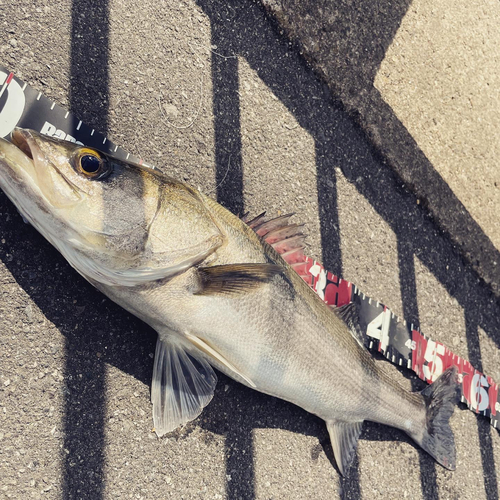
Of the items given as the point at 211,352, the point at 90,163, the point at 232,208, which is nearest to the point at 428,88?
the point at 232,208

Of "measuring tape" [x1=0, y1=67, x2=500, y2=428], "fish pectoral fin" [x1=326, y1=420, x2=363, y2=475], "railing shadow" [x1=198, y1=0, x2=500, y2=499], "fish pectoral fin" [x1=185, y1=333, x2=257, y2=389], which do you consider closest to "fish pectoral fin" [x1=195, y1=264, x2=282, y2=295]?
"fish pectoral fin" [x1=185, y1=333, x2=257, y2=389]

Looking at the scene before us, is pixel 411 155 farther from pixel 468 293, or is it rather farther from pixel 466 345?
pixel 466 345

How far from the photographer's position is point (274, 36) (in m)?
3.27

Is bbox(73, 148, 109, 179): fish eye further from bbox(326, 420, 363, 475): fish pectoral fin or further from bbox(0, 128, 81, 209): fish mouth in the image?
bbox(326, 420, 363, 475): fish pectoral fin

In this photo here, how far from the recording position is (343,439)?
297cm

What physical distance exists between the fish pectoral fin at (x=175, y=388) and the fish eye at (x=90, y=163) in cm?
93

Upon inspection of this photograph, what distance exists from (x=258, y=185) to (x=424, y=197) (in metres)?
1.55

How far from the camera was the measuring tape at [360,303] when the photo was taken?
2404 mm

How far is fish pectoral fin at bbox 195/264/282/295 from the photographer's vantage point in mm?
2217

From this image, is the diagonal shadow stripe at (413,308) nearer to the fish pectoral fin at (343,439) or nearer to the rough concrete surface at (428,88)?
the rough concrete surface at (428,88)

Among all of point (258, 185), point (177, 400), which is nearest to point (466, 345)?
point (258, 185)

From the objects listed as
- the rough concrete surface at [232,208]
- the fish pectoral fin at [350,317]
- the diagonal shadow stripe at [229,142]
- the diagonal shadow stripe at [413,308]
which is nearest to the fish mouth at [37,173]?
the rough concrete surface at [232,208]

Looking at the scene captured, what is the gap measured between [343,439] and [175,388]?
1.15 metres

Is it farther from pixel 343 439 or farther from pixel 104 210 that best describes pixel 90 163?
pixel 343 439
